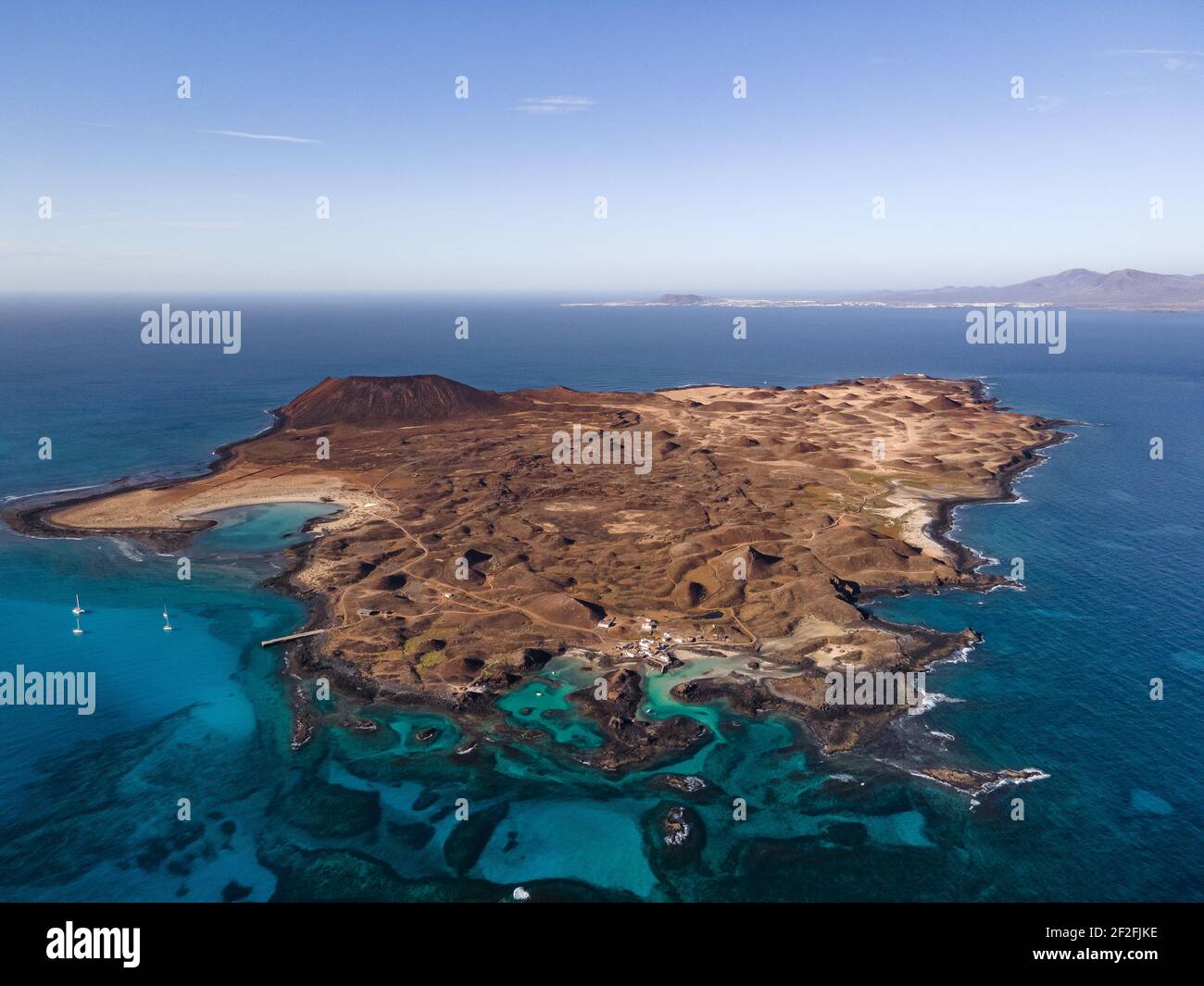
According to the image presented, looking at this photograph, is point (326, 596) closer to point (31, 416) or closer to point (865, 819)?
point (865, 819)

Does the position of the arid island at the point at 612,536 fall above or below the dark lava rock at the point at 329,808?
above

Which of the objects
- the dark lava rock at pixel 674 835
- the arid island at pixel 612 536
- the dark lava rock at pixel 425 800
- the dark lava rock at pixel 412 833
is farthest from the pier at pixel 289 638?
the dark lava rock at pixel 674 835

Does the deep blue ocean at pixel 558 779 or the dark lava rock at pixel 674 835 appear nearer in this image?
the deep blue ocean at pixel 558 779

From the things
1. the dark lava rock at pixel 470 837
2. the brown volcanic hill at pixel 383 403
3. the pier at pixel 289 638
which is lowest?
the dark lava rock at pixel 470 837

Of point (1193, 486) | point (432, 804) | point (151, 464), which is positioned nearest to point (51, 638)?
point (432, 804)

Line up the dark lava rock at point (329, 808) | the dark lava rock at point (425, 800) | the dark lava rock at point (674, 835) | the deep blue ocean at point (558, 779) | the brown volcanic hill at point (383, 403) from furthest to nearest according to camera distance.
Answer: the brown volcanic hill at point (383, 403)
the dark lava rock at point (425, 800)
the dark lava rock at point (329, 808)
the dark lava rock at point (674, 835)
the deep blue ocean at point (558, 779)

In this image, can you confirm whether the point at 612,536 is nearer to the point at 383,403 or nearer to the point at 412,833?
the point at 412,833

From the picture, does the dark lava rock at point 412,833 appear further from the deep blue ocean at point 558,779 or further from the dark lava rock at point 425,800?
the dark lava rock at point 425,800
